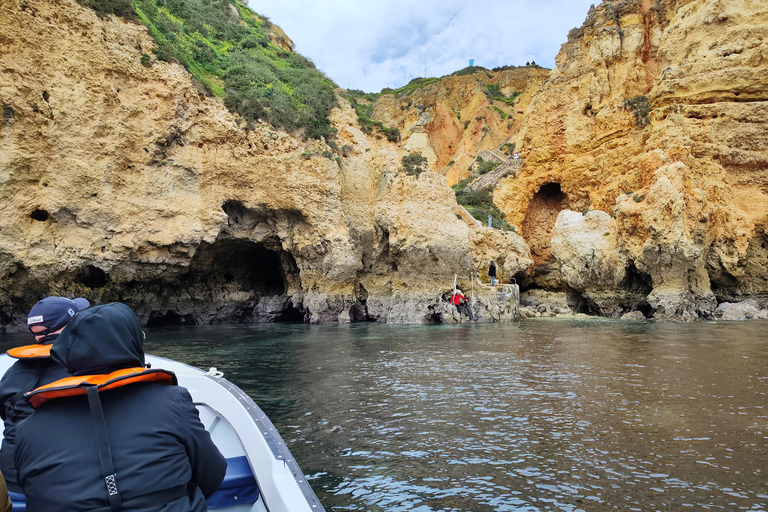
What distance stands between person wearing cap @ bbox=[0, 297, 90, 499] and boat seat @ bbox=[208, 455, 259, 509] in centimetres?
112

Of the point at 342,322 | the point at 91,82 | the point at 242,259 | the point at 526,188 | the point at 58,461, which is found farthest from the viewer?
the point at 526,188

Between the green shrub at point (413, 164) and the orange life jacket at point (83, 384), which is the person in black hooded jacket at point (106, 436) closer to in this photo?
the orange life jacket at point (83, 384)

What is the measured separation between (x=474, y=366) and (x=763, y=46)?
85.3 ft

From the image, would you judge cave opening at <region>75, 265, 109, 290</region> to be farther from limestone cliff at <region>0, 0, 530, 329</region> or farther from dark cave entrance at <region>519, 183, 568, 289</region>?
dark cave entrance at <region>519, 183, 568, 289</region>

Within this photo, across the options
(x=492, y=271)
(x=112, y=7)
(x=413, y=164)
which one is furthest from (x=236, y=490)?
(x=413, y=164)

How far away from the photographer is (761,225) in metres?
23.3

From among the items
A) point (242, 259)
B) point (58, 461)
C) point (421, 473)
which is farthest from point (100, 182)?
point (58, 461)

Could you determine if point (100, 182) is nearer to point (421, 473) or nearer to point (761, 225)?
point (421, 473)

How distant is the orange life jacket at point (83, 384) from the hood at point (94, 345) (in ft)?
0.14

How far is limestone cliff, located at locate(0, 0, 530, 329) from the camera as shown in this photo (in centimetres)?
1388

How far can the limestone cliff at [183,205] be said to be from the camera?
1388 centimetres

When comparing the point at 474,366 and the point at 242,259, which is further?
the point at 242,259

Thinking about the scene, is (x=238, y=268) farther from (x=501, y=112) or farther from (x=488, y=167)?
(x=501, y=112)

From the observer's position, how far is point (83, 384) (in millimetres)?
1726
